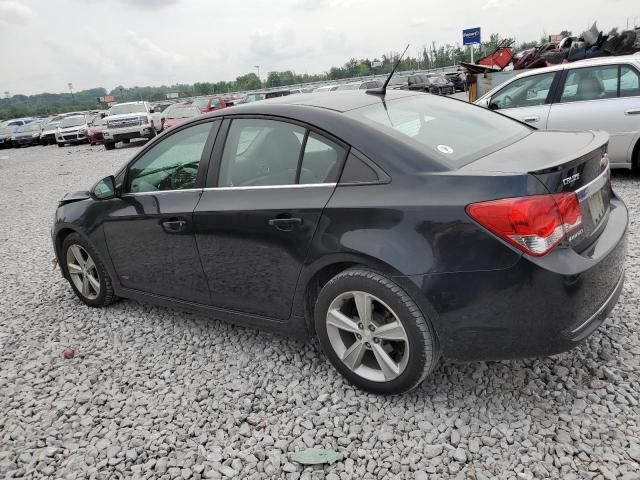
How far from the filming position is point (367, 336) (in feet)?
8.81

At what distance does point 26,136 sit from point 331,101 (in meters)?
34.4

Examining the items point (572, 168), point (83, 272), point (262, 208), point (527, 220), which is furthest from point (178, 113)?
point (527, 220)

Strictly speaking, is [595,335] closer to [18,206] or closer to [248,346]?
[248,346]

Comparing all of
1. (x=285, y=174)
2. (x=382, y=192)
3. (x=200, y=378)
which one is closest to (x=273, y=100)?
(x=285, y=174)

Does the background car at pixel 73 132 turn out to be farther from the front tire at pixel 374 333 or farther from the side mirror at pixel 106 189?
the front tire at pixel 374 333

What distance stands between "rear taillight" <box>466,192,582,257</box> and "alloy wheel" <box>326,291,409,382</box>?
0.67 m

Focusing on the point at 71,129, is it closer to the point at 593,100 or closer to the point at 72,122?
the point at 72,122

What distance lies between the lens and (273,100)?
3348mm

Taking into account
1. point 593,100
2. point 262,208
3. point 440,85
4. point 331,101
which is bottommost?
point 440,85

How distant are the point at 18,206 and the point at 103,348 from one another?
861cm

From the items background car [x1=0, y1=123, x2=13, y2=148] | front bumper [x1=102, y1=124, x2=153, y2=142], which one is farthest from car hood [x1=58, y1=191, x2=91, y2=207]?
background car [x1=0, y1=123, x2=13, y2=148]

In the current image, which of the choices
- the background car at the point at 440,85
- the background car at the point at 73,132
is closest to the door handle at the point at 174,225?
the background car at the point at 73,132

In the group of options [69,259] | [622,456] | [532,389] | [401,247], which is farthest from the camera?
[69,259]

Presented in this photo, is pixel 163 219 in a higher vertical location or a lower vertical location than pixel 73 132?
higher
